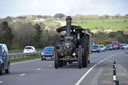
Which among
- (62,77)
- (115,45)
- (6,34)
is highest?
(6,34)

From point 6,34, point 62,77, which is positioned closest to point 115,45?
point 6,34

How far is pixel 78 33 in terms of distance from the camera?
3444 centimetres

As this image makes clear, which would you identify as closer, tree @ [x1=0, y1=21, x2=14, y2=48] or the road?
the road

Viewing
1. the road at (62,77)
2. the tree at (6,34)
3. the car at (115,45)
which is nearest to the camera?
the road at (62,77)

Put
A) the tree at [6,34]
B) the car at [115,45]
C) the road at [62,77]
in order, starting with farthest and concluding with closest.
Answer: the car at [115,45]
the tree at [6,34]
the road at [62,77]

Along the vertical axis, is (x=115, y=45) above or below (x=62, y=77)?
below

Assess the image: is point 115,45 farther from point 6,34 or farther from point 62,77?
point 62,77

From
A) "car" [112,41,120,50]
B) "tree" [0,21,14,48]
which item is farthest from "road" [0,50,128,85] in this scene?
"car" [112,41,120,50]

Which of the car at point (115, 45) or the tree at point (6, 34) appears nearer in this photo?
the tree at point (6, 34)

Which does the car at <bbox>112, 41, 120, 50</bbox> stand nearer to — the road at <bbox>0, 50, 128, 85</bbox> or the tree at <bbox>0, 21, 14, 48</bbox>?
the tree at <bbox>0, 21, 14, 48</bbox>

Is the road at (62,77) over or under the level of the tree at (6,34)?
under

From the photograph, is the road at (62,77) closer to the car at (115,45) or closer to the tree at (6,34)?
the tree at (6,34)

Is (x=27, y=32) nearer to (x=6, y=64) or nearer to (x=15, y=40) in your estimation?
(x=15, y=40)

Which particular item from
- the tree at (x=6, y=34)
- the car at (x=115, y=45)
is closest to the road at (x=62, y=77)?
the tree at (x=6, y=34)
